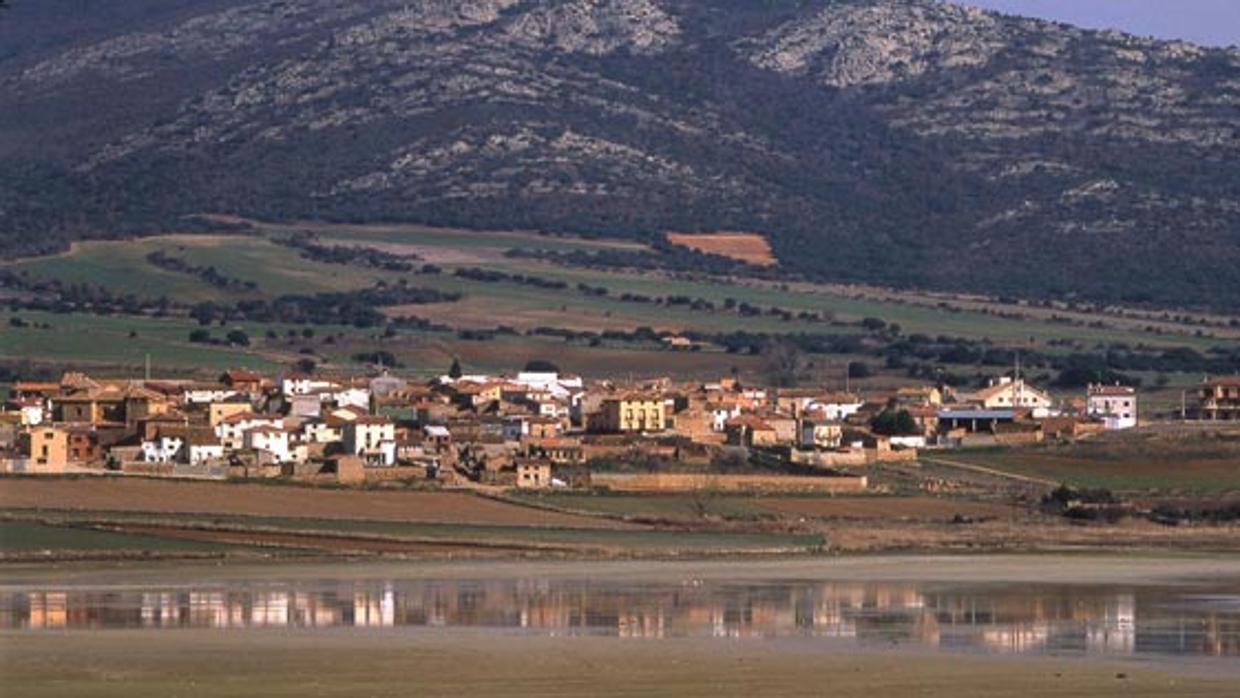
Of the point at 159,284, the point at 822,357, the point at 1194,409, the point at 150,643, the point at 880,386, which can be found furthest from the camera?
the point at 159,284

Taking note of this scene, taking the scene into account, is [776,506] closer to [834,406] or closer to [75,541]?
[75,541]

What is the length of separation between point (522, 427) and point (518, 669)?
60857 mm

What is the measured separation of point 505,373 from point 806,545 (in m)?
67.7

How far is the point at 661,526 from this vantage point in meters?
74.1

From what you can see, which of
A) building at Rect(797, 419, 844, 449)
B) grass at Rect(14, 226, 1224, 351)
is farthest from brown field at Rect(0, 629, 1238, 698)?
grass at Rect(14, 226, 1224, 351)

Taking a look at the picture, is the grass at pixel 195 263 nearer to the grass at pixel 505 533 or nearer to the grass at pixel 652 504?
the grass at pixel 652 504

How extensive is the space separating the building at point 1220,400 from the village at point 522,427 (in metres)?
0.08

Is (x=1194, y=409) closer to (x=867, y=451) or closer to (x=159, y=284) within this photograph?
(x=867, y=451)

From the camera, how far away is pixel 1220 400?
122m

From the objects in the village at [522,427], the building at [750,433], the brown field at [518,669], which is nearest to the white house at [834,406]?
the village at [522,427]

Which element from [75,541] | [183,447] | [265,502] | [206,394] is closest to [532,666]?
→ [75,541]

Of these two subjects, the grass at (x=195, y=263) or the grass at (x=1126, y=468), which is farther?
the grass at (x=195, y=263)

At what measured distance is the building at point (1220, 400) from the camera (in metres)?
121

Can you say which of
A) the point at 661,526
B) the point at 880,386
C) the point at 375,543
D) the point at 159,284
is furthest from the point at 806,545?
the point at 159,284
